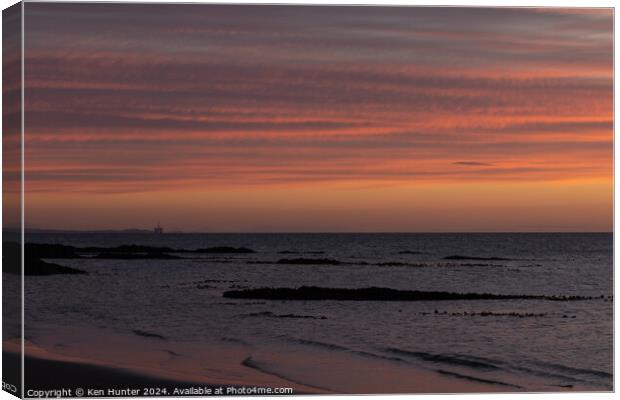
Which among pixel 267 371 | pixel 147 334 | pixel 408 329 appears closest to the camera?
pixel 267 371

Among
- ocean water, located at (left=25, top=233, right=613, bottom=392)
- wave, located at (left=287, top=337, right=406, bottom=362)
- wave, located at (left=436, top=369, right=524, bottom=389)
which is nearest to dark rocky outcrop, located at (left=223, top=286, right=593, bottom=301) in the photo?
ocean water, located at (left=25, top=233, right=613, bottom=392)

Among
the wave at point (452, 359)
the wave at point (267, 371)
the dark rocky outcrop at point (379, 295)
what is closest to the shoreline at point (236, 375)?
the wave at point (267, 371)

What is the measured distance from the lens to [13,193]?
12297 mm

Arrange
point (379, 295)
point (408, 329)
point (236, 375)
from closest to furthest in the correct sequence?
point (236, 375) → point (408, 329) → point (379, 295)

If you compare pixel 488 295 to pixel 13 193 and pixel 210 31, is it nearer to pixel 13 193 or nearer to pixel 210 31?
pixel 210 31

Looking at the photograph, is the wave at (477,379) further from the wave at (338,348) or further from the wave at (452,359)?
the wave at (338,348)

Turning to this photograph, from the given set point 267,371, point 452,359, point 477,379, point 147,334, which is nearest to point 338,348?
point 267,371

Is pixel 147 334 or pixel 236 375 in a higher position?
pixel 147 334

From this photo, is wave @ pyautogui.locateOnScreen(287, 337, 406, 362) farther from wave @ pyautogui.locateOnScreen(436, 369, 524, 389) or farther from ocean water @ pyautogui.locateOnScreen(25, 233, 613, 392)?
wave @ pyautogui.locateOnScreen(436, 369, 524, 389)

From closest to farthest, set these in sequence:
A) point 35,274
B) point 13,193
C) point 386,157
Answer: point 13,193 → point 386,157 → point 35,274

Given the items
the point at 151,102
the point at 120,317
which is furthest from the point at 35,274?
the point at 151,102

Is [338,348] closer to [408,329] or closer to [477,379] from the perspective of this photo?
[408,329]

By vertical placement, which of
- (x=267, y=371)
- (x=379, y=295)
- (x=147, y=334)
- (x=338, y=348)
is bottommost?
(x=267, y=371)

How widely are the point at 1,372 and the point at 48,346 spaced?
68 centimetres
